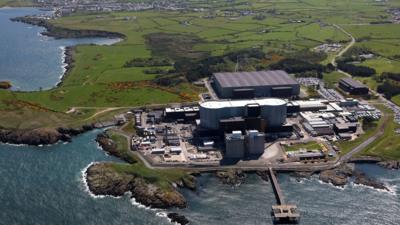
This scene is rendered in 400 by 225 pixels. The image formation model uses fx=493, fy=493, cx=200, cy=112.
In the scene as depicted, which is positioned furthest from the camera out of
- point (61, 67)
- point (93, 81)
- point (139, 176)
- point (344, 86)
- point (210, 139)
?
point (61, 67)

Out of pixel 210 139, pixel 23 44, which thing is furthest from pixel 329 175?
pixel 23 44

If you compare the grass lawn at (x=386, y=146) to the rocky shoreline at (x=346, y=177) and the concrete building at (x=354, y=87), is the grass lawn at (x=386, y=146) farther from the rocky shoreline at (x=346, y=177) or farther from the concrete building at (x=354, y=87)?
the concrete building at (x=354, y=87)

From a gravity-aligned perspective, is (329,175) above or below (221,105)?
below

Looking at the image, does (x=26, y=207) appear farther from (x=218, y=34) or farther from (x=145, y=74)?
(x=218, y=34)

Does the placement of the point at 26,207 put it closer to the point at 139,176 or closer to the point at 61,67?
the point at 139,176

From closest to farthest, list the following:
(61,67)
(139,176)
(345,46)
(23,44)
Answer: (139,176) < (61,67) < (345,46) < (23,44)

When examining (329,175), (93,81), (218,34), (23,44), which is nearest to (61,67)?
(93,81)

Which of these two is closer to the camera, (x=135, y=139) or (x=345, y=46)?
(x=135, y=139)

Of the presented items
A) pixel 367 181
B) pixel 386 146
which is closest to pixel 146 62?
pixel 386 146
